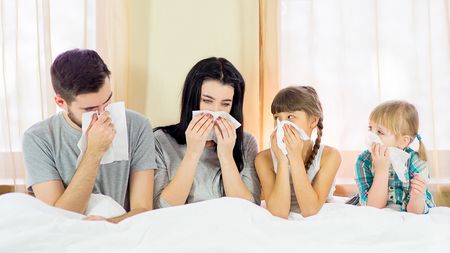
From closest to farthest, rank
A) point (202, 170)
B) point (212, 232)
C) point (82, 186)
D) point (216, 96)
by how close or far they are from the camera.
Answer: point (212, 232)
point (82, 186)
point (216, 96)
point (202, 170)

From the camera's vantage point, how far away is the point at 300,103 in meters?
2.09

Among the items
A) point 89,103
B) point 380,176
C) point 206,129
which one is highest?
point 89,103

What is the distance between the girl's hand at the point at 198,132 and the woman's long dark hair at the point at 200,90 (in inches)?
4.4

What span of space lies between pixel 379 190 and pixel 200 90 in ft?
2.71

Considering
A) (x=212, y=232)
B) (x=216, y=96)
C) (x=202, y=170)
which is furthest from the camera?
(x=202, y=170)

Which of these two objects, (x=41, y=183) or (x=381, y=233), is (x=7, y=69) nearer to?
(x=41, y=183)

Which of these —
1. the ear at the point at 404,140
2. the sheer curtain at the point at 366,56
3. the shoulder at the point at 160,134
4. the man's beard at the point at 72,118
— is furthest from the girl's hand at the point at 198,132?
the ear at the point at 404,140

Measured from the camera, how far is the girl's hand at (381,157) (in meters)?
2.05

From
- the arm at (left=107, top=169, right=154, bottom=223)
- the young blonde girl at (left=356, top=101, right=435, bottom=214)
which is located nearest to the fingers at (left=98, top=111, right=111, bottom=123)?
the arm at (left=107, top=169, right=154, bottom=223)

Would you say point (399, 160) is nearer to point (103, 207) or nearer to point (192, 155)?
point (192, 155)

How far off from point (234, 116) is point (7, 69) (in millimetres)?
1074

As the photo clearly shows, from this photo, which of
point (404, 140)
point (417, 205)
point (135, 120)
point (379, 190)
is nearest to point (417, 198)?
point (417, 205)

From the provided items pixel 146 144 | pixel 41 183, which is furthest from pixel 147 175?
pixel 41 183

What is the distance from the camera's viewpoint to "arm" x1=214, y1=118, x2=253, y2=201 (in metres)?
2.02
